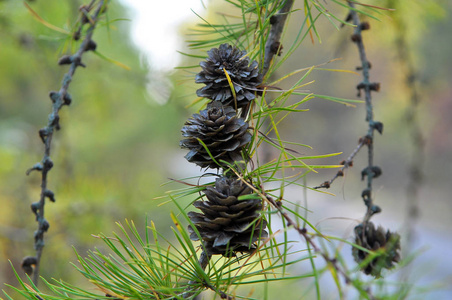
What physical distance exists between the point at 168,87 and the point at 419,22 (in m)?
0.51

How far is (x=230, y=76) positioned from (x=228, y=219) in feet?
0.32

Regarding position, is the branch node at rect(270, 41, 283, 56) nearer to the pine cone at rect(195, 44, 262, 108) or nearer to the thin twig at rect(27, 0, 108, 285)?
the pine cone at rect(195, 44, 262, 108)

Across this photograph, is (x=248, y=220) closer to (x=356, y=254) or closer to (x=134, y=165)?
(x=356, y=254)

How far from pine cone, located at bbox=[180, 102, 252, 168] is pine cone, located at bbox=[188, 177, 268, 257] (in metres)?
0.02

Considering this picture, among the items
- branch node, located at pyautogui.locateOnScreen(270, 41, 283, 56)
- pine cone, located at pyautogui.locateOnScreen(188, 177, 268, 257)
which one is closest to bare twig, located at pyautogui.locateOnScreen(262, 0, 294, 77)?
branch node, located at pyautogui.locateOnScreen(270, 41, 283, 56)

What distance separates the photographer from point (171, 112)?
1.15 meters

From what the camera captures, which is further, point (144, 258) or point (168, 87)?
point (168, 87)

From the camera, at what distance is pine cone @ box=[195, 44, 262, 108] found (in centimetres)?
28

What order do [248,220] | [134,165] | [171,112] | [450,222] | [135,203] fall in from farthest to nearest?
[450,222] < [134,165] < [171,112] < [135,203] < [248,220]

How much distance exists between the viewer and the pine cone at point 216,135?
0.87ft

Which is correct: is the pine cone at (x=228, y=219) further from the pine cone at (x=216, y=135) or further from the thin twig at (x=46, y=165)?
the thin twig at (x=46, y=165)

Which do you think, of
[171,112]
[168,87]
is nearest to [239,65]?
[168,87]

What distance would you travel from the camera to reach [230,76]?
279 millimetres

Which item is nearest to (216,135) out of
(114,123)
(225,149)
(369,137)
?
(225,149)
